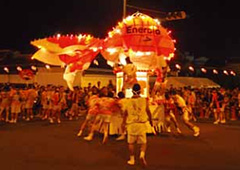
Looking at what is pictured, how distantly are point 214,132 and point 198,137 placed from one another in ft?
7.32

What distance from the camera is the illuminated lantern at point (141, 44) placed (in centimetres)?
1569

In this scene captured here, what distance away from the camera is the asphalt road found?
986cm

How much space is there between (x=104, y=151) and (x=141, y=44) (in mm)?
5061

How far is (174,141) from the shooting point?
571 inches

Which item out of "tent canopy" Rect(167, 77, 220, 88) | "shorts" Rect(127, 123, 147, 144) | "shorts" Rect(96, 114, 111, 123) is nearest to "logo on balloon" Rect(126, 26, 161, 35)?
"shorts" Rect(96, 114, 111, 123)

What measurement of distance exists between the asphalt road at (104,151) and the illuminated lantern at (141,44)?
287 cm

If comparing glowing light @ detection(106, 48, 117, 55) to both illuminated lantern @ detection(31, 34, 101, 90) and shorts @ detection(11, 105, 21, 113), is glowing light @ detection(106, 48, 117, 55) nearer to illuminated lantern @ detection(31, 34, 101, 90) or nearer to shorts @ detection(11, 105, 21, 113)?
illuminated lantern @ detection(31, 34, 101, 90)

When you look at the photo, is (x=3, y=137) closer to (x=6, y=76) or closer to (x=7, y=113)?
(x=7, y=113)

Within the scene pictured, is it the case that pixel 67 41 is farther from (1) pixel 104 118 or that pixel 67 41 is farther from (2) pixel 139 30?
(1) pixel 104 118

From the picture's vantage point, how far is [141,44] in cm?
1561

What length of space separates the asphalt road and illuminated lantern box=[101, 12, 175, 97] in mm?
2869

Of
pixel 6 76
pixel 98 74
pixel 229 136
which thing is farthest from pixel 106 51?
pixel 6 76

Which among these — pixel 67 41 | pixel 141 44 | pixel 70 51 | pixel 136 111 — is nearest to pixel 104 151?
pixel 136 111

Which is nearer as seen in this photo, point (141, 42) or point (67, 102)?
point (141, 42)
